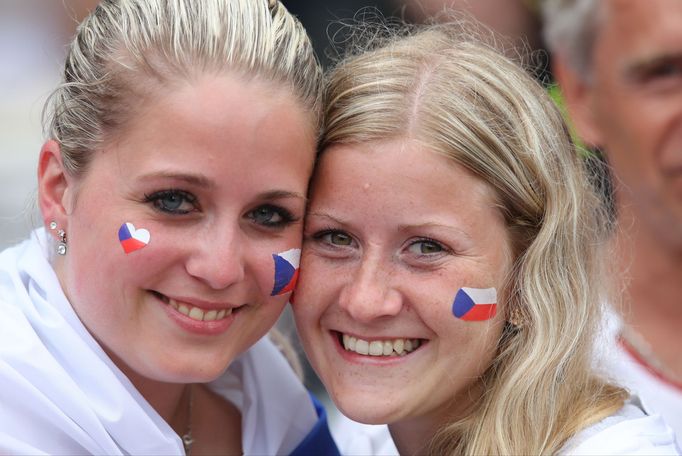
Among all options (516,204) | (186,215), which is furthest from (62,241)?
(516,204)

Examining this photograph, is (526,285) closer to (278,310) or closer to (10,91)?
(278,310)

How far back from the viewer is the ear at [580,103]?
3875 mm

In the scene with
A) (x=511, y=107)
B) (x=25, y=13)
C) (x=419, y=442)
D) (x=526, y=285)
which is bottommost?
(x=419, y=442)

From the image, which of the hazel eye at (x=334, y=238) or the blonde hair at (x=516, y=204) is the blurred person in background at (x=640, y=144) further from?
the hazel eye at (x=334, y=238)

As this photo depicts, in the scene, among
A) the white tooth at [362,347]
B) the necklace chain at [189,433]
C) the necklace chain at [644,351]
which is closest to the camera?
the white tooth at [362,347]

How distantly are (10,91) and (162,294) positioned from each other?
5.08 meters

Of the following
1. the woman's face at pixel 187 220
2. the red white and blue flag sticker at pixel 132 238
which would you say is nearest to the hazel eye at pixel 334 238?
the woman's face at pixel 187 220

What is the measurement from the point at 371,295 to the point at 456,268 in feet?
0.76

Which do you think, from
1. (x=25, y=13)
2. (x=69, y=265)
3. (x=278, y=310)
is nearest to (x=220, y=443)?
(x=278, y=310)

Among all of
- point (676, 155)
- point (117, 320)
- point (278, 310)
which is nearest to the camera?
point (117, 320)

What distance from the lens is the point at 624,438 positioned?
2445mm

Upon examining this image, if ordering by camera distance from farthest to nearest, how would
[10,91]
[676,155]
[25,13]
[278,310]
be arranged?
1. [25,13]
2. [10,91]
3. [676,155]
4. [278,310]

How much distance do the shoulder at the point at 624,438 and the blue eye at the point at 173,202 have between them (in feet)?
3.64

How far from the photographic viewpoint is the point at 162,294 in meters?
2.56
